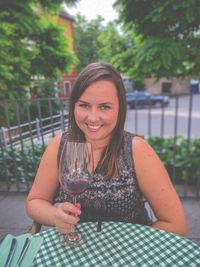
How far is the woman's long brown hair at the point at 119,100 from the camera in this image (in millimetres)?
1369

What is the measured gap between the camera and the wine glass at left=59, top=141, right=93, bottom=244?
109 cm

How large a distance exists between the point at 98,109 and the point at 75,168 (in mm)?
350

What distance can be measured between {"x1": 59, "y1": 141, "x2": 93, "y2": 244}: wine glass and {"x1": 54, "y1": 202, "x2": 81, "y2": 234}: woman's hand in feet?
0.22

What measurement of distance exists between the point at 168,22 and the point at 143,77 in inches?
32.4

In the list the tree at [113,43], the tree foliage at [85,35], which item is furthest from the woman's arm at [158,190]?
the tree foliage at [85,35]

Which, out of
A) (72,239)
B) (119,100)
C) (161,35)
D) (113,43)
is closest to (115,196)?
(72,239)

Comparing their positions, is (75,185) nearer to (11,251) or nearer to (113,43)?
(11,251)

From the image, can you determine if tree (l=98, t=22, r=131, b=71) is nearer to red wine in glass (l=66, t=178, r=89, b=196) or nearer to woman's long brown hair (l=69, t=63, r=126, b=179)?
woman's long brown hair (l=69, t=63, r=126, b=179)

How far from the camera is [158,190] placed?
1.33 meters

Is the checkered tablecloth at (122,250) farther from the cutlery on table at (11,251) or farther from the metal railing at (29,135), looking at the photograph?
the metal railing at (29,135)

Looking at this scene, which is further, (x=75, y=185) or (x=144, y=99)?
(x=144, y=99)

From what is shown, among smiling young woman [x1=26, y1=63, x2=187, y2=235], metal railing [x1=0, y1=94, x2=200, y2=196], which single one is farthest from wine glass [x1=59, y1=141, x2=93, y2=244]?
metal railing [x1=0, y1=94, x2=200, y2=196]

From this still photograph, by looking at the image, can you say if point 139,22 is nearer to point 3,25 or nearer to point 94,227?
point 3,25

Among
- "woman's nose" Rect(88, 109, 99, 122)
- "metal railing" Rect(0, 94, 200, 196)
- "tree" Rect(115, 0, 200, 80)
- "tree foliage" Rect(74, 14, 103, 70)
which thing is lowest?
"metal railing" Rect(0, 94, 200, 196)
